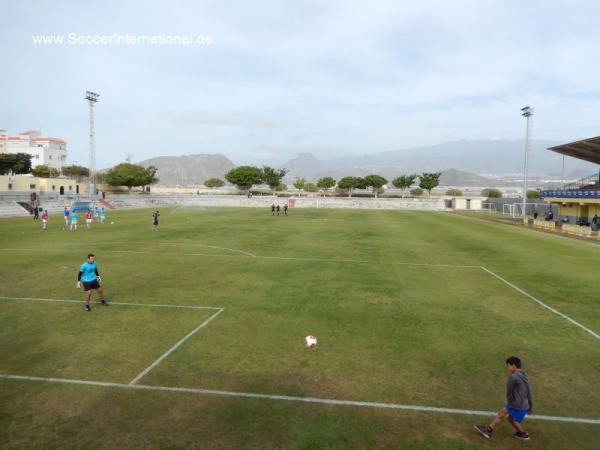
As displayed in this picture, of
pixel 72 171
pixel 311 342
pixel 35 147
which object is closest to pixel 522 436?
Result: pixel 311 342

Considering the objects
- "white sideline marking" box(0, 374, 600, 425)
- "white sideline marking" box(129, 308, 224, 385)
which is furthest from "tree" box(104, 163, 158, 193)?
"white sideline marking" box(0, 374, 600, 425)

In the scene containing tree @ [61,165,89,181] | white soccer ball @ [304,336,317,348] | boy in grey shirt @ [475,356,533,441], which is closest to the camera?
boy in grey shirt @ [475,356,533,441]

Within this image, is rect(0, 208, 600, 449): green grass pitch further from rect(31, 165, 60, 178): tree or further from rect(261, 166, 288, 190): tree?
rect(261, 166, 288, 190): tree

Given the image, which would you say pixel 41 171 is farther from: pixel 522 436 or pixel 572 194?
pixel 522 436

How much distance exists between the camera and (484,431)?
7.56m

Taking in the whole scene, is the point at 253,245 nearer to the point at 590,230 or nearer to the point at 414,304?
the point at 414,304

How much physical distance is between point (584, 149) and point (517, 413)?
58379mm

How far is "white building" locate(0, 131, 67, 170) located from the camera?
5325 inches

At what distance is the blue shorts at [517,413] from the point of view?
7.30m

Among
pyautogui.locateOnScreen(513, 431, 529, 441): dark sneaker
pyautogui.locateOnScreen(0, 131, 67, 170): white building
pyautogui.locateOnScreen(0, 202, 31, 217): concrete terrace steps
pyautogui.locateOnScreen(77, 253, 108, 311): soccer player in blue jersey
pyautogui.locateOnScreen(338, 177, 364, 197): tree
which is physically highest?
pyautogui.locateOnScreen(0, 131, 67, 170): white building

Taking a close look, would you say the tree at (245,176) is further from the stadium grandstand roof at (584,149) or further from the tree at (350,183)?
the stadium grandstand roof at (584,149)

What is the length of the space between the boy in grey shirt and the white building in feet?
507

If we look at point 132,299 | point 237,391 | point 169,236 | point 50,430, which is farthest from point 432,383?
point 169,236

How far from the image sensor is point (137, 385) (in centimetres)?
919
